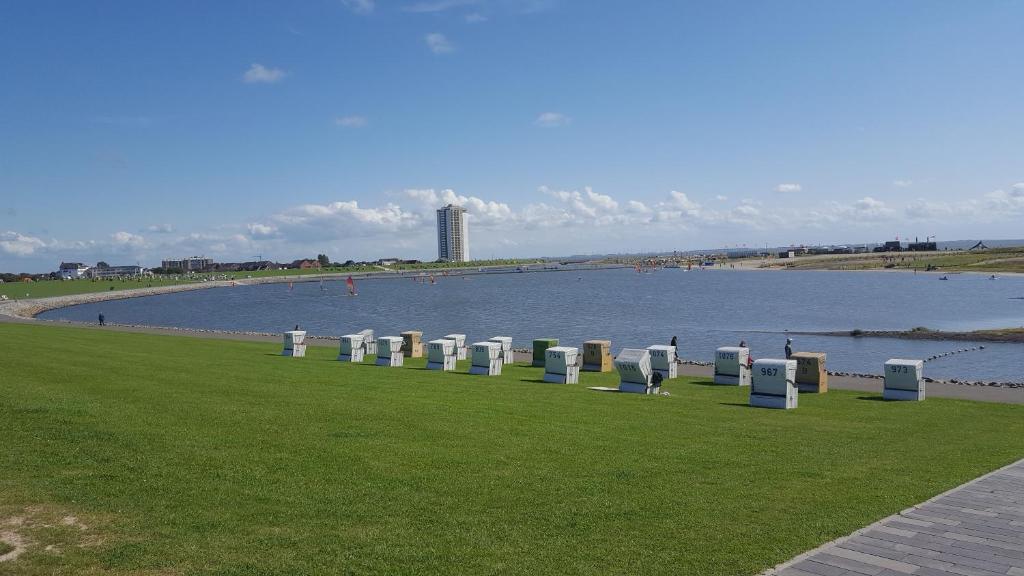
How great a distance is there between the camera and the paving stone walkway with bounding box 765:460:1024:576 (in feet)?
25.2

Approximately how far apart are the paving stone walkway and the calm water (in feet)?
105

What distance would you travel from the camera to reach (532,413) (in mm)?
17500

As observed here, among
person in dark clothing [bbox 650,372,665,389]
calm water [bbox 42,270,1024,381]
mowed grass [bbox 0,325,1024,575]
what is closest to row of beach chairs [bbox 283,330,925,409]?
person in dark clothing [bbox 650,372,665,389]

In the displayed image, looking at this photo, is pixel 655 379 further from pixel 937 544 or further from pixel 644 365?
pixel 937 544

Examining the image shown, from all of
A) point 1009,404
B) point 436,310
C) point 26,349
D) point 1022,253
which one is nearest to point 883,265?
point 1022,253

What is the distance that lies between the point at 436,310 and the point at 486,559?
94870 mm

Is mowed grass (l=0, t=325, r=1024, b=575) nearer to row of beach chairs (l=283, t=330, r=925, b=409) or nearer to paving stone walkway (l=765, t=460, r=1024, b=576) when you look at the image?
paving stone walkway (l=765, t=460, r=1024, b=576)

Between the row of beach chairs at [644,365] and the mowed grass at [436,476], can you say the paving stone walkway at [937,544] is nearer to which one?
the mowed grass at [436,476]

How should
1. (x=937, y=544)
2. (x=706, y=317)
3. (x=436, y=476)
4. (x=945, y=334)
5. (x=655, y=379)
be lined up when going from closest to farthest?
(x=937, y=544)
(x=436, y=476)
(x=655, y=379)
(x=945, y=334)
(x=706, y=317)

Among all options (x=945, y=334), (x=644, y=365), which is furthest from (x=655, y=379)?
(x=945, y=334)

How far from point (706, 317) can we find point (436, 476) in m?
72.1

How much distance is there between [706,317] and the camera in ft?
261

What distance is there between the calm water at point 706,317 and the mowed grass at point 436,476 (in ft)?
94.9

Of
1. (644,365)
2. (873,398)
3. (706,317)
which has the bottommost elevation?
(706,317)
